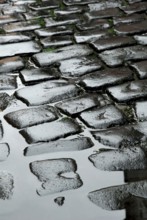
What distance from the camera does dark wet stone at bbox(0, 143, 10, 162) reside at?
11.3ft

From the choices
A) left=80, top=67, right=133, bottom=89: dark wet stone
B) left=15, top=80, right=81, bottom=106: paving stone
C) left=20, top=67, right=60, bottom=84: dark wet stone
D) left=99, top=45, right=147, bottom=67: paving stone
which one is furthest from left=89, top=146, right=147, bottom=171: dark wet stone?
left=99, top=45, right=147, bottom=67: paving stone

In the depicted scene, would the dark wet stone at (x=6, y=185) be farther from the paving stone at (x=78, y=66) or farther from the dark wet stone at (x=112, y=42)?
the dark wet stone at (x=112, y=42)

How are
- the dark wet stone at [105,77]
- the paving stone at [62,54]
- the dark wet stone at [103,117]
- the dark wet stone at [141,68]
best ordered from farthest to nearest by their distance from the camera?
the paving stone at [62,54]
the dark wet stone at [141,68]
the dark wet stone at [105,77]
the dark wet stone at [103,117]

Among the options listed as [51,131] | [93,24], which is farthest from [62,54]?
[51,131]

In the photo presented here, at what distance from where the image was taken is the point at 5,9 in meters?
6.60

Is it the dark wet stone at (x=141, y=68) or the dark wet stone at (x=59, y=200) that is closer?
the dark wet stone at (x=59, y=200)

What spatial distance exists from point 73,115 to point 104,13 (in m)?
2.68

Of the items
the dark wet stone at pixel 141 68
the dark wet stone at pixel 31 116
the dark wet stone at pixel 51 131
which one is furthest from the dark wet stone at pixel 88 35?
the dark wet stone at pixel 51 131

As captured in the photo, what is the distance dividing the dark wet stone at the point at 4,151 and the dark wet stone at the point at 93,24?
2.53 m

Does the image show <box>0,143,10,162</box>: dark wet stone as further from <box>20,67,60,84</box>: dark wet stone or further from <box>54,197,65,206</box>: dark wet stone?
<box>20,67,60,84</box>: dark wet stone

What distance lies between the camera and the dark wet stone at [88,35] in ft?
17.6

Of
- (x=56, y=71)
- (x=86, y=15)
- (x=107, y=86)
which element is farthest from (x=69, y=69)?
(x=86, y=15)

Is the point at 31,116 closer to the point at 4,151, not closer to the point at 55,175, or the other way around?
the point at 4,151

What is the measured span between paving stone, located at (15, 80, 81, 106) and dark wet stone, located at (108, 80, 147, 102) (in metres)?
0.34
